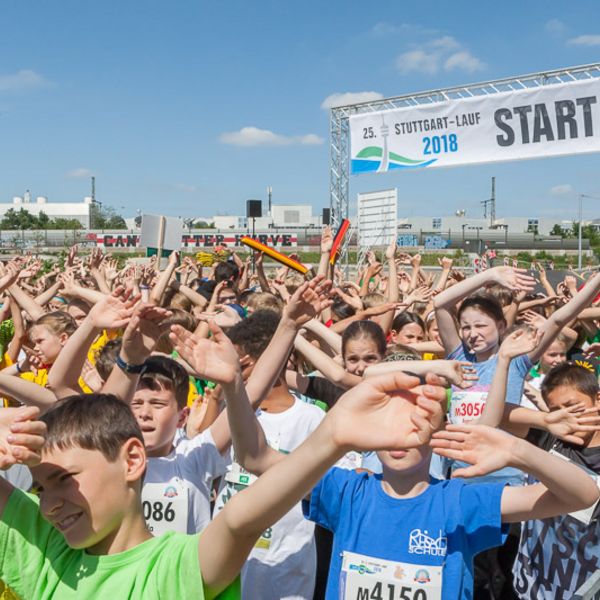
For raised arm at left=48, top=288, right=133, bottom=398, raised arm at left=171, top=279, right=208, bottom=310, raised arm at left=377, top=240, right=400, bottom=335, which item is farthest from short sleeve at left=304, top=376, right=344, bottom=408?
raised arm at left=171, top=279, right=208, bottom=310

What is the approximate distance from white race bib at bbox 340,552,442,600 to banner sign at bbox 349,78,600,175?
9560 mm

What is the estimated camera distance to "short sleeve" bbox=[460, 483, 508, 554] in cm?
210

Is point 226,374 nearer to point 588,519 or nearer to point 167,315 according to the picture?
point 167,315

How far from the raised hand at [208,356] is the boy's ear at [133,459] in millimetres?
261

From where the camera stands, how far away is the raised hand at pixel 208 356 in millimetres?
1872

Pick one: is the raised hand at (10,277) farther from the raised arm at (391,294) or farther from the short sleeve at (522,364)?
the short sleeve at (522,364)

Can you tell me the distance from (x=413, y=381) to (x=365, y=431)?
0.16 metres

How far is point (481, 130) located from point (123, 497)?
11.0m

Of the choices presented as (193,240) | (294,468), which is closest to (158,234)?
(294,468)

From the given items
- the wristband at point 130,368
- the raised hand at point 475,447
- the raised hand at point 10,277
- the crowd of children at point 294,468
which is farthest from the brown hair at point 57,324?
the raised hand at point 475,447

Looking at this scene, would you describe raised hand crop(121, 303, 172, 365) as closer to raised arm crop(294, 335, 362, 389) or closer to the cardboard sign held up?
raised arm crop(294, 335, 362, 389)

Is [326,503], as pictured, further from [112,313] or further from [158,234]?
[158,234]

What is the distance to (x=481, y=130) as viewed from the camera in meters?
11.5

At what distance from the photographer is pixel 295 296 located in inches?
102
